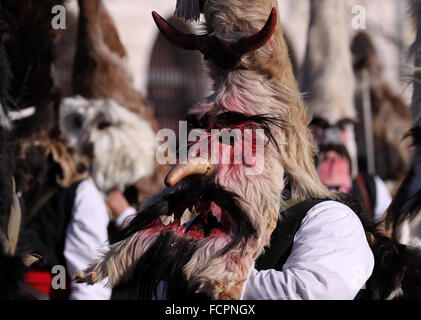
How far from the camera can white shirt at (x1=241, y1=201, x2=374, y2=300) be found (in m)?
1.72

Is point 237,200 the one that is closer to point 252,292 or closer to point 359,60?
point 252,292

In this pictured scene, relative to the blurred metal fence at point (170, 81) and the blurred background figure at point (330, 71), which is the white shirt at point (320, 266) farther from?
the blurred metal fence at point (170, 81)

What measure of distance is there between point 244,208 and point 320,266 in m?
0.26

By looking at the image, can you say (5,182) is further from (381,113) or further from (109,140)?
(381,113)

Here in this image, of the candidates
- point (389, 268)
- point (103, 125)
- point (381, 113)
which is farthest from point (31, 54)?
point (381, 113)

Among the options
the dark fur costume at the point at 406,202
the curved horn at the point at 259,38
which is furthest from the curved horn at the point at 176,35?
the dark fur costume at the point at 406,202

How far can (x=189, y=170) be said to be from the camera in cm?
181

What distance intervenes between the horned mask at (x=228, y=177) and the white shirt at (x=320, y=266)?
0.07 m

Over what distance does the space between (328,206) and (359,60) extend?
6.79 metres

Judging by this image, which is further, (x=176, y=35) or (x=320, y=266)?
(x=176, y=35)

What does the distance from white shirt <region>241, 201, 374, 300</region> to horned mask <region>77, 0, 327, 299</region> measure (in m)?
0.07

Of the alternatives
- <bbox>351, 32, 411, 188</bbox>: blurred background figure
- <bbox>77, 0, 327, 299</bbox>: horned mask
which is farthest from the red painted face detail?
<bbox>351, 32, 411, 188</bbox>: blurred background figure

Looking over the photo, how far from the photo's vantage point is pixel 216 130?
6.14 ft
